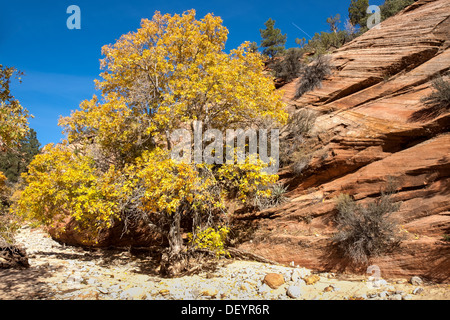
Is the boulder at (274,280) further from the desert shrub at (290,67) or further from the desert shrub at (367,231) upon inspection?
the desert shrub at (290,67)

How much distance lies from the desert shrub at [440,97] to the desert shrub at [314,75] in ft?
18.8

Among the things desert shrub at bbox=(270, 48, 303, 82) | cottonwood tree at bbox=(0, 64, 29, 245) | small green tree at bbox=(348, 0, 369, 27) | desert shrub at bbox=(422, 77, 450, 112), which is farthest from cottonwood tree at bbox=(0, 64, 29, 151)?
small green tree at bbox=(348, 0, 369, 27)

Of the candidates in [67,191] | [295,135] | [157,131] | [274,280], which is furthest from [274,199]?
[67,191]

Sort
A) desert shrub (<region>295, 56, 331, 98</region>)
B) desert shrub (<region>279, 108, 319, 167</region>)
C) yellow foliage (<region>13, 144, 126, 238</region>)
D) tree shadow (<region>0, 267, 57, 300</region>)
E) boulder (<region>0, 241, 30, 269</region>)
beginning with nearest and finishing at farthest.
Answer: tree shadow (<region>0, 267, 57, 300</region>) < yellow foliage (<region>13, 144, 126, 238</region>) < boulder (<region>0, 241, 30, 269</region>) < desert shrub (<region>279, 108, 319, 167</region>) < desert shrub (<region>295, 56, 331, 98</region>)

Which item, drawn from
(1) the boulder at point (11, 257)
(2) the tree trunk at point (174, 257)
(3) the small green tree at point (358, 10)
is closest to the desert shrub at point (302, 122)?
(2) the tree trunk at point (174, 257)

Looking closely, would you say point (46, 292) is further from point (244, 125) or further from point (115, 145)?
point (244, 125)

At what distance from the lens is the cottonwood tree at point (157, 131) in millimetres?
8523

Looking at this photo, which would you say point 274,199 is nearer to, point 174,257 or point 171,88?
point 174,257

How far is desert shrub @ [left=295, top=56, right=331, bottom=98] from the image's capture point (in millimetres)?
14633

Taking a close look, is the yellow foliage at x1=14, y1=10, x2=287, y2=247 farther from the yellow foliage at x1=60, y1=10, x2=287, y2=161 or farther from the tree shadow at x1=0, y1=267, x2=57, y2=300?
the tree shadow at x1=0, y1=267, x2=57, y2=300

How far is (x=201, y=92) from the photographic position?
32.2ft

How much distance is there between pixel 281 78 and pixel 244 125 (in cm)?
1108

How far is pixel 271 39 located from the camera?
29734 millimetres

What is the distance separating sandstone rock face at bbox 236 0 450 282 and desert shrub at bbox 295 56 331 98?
0.50 m
